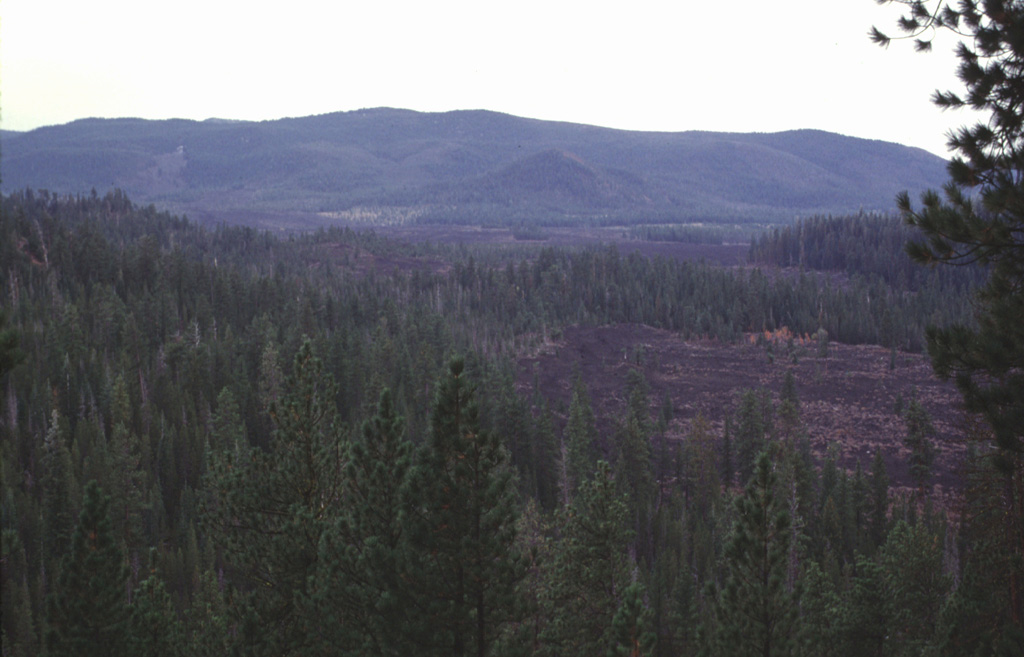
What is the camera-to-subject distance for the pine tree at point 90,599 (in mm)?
20812

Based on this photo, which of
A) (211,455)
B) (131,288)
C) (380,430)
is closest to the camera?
(380,430)

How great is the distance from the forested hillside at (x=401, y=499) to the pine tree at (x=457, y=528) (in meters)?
0.06

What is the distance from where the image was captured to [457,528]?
58.1 ft

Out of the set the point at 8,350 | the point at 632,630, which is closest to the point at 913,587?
the point at 632,630

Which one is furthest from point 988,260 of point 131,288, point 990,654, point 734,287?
point 734,287

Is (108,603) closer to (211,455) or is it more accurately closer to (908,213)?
(211,455)

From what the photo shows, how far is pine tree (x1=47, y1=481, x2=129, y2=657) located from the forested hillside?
0.07m

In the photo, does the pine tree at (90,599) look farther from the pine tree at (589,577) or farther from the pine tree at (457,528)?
the pine tree at (589,577)

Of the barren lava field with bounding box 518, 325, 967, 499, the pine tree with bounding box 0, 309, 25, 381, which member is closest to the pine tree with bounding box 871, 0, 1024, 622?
the pine tree with bounding box 0, 309, 25, 381

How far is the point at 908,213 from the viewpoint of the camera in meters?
13.8

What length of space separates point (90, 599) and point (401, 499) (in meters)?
9.51

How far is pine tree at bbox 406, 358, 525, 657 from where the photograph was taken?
17.6 metres

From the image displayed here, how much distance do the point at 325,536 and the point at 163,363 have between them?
103 metres

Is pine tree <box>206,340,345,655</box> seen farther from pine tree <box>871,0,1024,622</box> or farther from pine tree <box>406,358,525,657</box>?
pine tree <box>871,0,1024,622</box>
